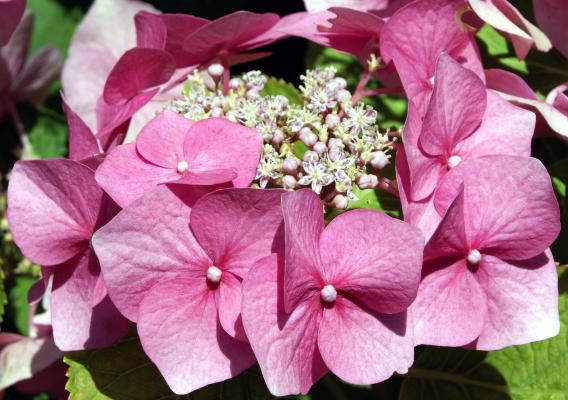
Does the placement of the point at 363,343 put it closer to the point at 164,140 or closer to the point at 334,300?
the point at 334,300

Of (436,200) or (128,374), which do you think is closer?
(436,200)

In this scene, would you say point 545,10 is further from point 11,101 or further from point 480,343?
point 11,101

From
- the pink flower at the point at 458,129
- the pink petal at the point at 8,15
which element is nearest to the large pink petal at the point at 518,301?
the pink flower at the point at 458,129

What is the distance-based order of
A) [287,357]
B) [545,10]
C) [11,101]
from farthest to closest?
1. [11,101]
2. [545,10]
3. [287,357]

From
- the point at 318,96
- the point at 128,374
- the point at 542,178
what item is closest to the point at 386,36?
the point at 318,96

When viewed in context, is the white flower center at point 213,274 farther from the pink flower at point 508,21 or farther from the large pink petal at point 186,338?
the pink flower at point 508,21

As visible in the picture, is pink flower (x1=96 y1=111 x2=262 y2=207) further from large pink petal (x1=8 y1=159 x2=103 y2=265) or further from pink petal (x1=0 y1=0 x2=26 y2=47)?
pink petal (x1=0 y1=0 x2=26 y2=47)

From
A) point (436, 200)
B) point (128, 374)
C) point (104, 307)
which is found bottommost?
point (128, 374)

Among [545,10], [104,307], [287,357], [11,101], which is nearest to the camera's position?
[287,357]

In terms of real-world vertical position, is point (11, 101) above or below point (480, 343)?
below
